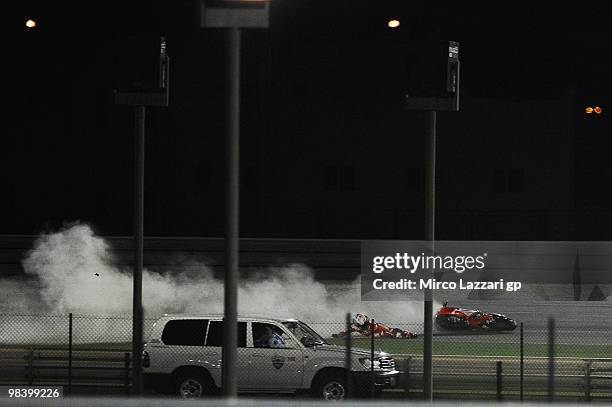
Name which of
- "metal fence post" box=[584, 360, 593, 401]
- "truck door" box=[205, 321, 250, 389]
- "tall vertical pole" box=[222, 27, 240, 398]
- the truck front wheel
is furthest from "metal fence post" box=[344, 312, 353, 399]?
"tall vertical pole" box=[222, 27, 240, 398]

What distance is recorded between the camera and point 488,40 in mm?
39531

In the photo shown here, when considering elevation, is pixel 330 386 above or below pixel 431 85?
below

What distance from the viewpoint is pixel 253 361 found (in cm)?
1941

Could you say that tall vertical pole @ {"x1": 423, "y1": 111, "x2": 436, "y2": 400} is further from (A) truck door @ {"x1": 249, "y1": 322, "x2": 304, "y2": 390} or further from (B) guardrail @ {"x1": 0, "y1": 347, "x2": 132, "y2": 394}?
(B) guardrail @ {"x1": 0, "y1": 347, "x2": 132, "y2": 394}

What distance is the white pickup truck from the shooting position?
19.3 meters

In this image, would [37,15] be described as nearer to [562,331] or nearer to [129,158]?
[129,158]

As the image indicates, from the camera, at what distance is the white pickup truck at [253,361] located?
1930 cm

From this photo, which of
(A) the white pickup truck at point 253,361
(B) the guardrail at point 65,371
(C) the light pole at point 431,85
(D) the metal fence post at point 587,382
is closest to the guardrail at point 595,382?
(D) the metal fence post at point 587,382

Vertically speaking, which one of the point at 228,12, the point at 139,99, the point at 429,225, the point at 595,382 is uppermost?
the point at 139,99

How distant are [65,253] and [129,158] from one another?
499 centimetres

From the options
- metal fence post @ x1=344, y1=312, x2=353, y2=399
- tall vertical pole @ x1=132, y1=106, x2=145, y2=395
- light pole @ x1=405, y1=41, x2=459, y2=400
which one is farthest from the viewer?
metal fence post @ x1=344, y1=312, x2=353, y2=399

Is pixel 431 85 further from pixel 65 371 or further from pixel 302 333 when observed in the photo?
pixel 65 371

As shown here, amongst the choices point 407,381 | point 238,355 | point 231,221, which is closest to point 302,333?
point 238,355

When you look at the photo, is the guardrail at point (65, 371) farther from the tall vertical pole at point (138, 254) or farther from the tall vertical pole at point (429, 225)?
the tall vertical pole at point (429, 225)
